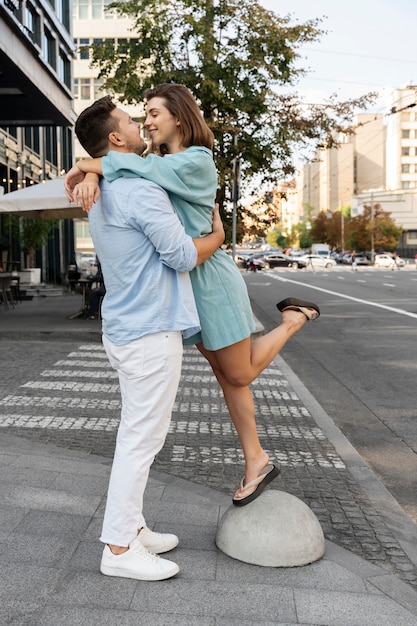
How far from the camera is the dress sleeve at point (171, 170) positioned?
3.10 m

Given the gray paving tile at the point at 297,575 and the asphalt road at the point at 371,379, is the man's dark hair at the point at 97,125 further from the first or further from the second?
the asphalt road at the point at 371,379

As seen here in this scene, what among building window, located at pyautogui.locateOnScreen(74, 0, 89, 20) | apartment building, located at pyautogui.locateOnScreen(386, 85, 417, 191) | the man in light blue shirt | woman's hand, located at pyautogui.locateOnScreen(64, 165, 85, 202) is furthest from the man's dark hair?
apartment building, located at pyautogui.locateOnScreen(386, 85, 417, 191)

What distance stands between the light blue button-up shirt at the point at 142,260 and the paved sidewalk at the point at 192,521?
0.96m

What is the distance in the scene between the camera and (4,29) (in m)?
17.6

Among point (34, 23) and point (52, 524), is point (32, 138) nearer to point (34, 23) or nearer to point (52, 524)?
point (34, 23)

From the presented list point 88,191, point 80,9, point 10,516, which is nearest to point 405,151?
point 80,9

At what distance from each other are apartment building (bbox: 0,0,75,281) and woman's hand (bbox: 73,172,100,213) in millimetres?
15258

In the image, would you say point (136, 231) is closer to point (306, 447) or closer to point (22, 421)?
point (306, 447)

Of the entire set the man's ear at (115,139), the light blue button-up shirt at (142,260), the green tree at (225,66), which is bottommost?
the light blue button-up shirt at (142,260)

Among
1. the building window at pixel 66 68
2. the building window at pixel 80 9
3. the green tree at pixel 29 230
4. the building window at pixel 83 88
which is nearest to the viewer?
the green tree at pixel 29 230

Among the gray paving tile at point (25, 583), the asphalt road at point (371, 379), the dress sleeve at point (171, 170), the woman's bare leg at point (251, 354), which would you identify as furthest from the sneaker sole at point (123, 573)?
the asphalt road at point (371, 379)

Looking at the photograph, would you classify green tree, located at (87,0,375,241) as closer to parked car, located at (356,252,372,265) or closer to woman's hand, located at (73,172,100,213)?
woman's hand, located at (73,172,100,213)

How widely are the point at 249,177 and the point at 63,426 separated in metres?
13.8

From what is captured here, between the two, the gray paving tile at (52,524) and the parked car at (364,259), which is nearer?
the gray paving tile at (52,524)
